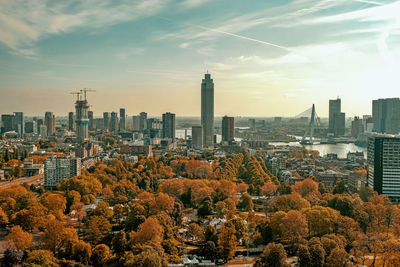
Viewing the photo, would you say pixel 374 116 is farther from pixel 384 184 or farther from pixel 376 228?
pixel 376 228

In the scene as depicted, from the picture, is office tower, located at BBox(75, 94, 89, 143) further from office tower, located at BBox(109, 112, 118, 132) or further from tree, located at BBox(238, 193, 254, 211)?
tree, located at BBox(238, 193, 254, 211)

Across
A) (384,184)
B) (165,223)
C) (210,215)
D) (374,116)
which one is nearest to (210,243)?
(165,223)

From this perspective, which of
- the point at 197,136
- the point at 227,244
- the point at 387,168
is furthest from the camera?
the point at 197,136

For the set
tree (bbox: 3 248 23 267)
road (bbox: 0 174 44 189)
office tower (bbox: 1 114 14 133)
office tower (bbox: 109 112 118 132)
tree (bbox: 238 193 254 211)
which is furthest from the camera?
office tower (bbox: 109 112 118 132)

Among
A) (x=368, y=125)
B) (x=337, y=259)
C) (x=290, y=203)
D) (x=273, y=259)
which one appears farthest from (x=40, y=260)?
(x=368, y=125)

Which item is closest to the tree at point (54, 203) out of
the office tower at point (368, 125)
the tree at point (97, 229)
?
the tree at point (97, 229)

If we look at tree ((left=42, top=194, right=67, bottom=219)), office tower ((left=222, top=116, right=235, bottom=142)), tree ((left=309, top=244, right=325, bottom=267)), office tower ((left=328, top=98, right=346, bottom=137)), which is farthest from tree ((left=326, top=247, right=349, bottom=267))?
office tower ((left=328, top=98, right=346, bottom=137))

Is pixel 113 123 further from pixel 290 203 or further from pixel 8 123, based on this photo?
pixel 290 203
